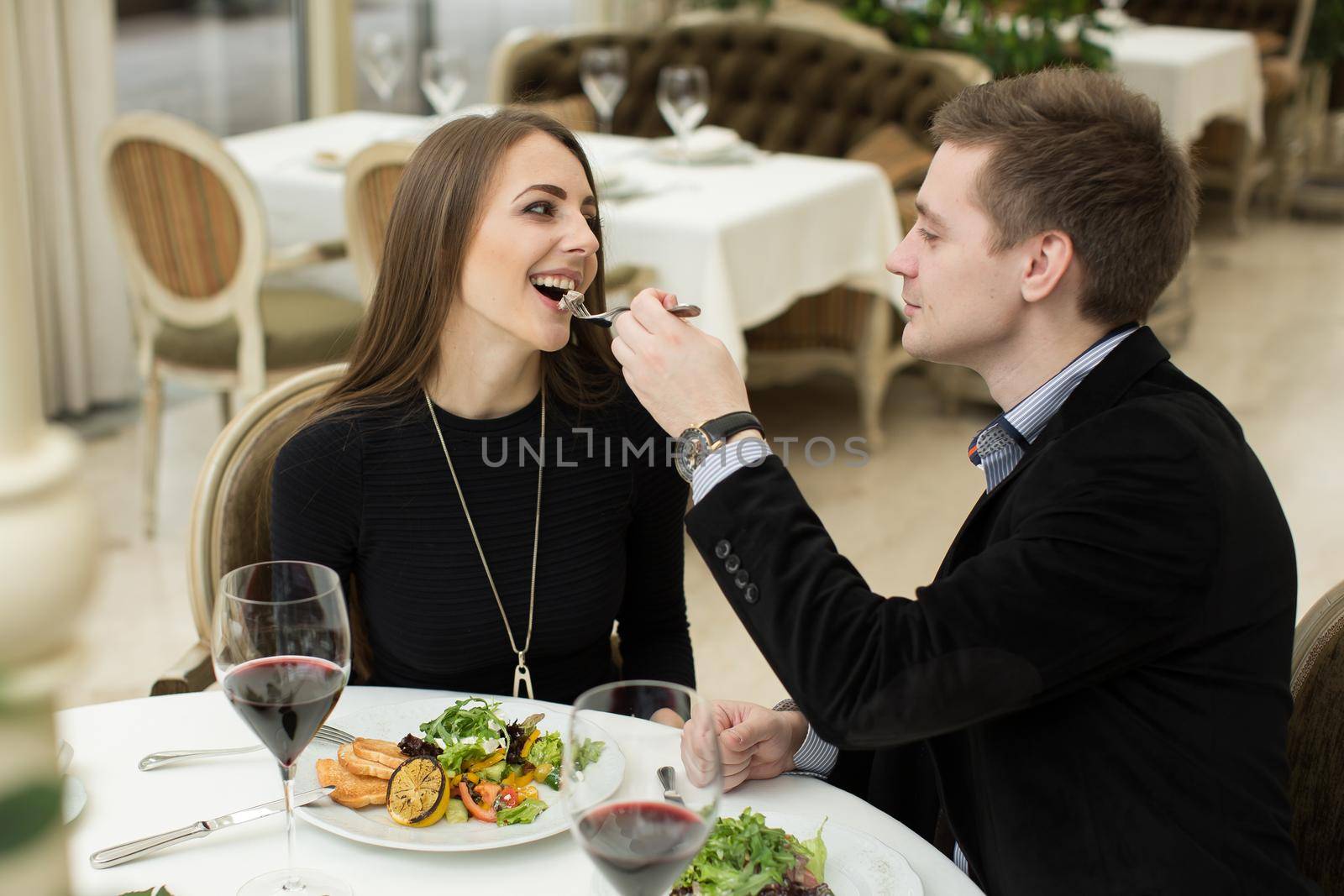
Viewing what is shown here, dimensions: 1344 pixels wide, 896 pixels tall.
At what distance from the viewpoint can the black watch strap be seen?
117 centimetres

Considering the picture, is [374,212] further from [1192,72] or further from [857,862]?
[1192,72]

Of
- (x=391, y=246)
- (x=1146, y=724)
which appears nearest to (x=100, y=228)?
(x=391, y=246)

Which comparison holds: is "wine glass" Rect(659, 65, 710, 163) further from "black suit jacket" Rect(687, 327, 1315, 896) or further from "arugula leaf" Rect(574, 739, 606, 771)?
"arugula leaf" Rect(574, 739, 606, 771)

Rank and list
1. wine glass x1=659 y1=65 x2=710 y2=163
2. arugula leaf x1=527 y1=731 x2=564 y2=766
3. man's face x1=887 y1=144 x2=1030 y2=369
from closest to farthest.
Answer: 1. arugula leaf x1=527 y1=731 x2=564 y2=766
2. man's face x1=887 y1=144 x2=1030 y2=369
3. wine glass x1=659 y1=65 x2=710 y2=163

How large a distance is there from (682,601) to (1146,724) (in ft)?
2.53

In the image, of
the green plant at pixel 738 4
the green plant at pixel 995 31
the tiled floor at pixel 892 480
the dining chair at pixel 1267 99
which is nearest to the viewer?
the tiled floor at pixel 892 480

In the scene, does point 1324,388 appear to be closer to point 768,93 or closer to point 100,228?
point 768,93

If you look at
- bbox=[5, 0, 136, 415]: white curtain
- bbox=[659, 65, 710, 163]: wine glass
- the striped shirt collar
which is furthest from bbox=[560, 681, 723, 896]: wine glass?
bbox=[5, 0, 136, 415]: white curtain

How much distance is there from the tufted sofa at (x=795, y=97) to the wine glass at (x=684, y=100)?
50cm

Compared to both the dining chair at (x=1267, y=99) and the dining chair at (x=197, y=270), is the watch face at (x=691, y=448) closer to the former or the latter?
the dining chair at (x=197, y=270)

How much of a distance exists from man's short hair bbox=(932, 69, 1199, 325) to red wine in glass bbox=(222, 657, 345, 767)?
0.70 m

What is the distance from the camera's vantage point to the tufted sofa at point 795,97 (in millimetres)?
4301

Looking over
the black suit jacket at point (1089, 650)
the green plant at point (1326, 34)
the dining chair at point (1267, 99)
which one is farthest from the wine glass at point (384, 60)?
the green plant at point (1326, 34)

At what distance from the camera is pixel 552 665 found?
1652 mm
